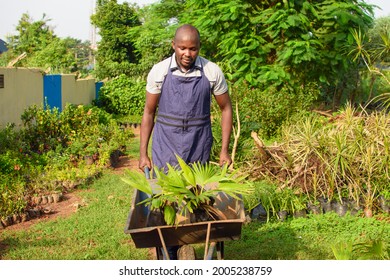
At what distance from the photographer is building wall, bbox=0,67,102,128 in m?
11.3

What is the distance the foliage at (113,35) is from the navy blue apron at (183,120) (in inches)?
899

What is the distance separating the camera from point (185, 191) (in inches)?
149

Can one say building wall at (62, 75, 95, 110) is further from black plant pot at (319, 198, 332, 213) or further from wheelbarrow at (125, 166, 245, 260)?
wheelbarrow at (125, 166, 245, 260)

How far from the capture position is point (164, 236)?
3816 mm

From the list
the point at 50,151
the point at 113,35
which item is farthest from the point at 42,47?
the point at 50,151

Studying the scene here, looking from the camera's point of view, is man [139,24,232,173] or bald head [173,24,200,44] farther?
man [139,24,232,173]

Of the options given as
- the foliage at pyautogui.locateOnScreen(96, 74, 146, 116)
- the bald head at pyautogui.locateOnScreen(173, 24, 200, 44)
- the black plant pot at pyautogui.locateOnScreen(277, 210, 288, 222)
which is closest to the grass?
the black plant pot at pyautogui.locateOnScreen(277, 210, 288, 222)

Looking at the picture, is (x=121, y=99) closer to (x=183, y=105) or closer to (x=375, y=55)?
(x=375, y=55)

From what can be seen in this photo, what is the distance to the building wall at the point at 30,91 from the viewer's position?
1130 centimetres

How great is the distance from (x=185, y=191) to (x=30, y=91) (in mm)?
9839

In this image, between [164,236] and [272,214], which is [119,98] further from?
[164,236]

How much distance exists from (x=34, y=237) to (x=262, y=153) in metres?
3.03

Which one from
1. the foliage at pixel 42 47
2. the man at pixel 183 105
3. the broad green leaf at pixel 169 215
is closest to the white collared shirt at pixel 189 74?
the man at pixel 183 105

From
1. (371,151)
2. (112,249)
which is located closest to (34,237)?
(112,249)
